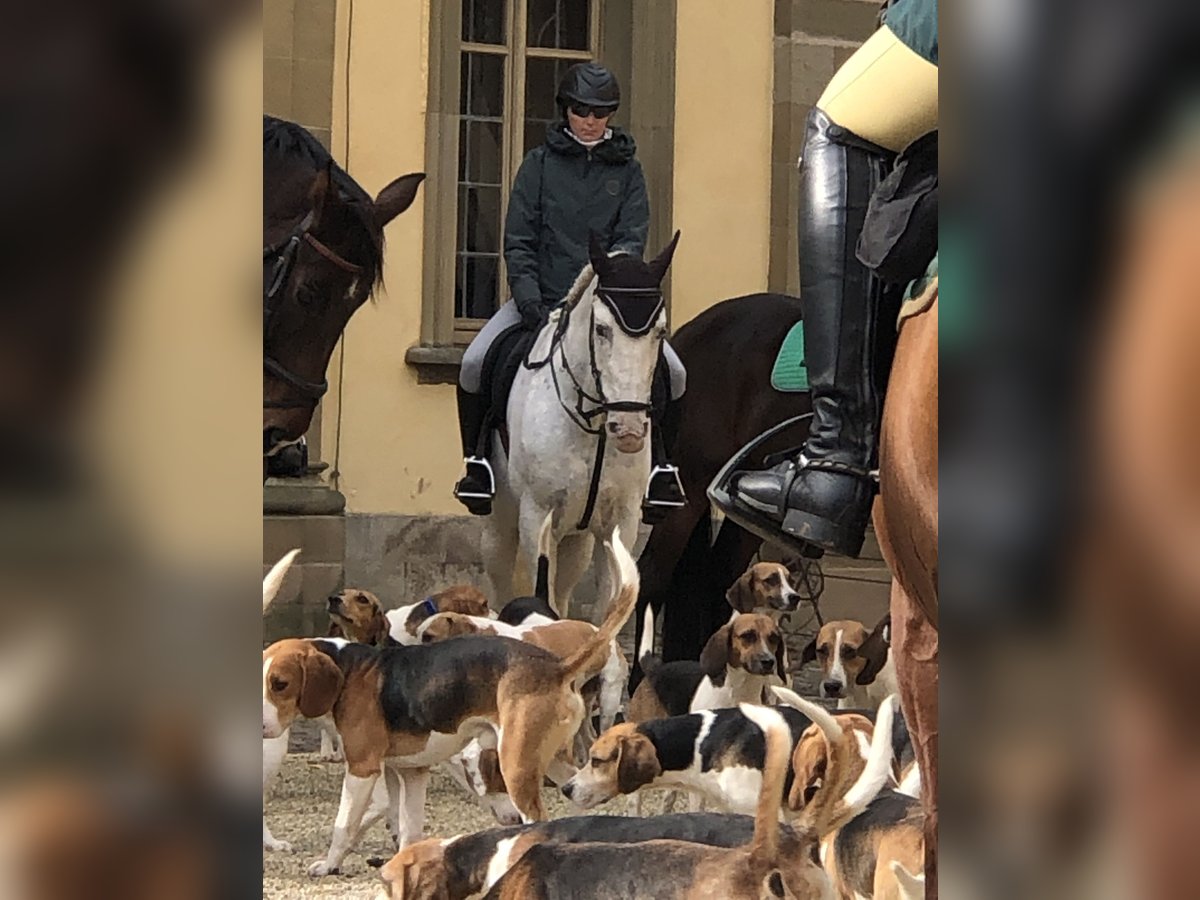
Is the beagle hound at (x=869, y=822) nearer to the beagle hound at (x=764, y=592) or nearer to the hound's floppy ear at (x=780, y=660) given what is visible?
the hound's floppy ear at (x=780, y=660)

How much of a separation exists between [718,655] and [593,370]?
0.71 metres

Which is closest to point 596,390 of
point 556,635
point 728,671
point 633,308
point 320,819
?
point 633,308

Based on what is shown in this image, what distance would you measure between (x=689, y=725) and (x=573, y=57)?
1.86 m

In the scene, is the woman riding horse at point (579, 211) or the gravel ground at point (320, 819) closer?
the gravel ground at point (320, 819)

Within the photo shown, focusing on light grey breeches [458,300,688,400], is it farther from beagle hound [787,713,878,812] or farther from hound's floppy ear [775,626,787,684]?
beagle hound [787,713,878,812]

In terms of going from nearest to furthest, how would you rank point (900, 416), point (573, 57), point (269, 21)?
point (900, 416) → point (269, 21) → point (573, 57)

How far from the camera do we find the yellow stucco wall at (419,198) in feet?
12.1

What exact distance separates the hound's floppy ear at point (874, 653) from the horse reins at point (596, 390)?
2.14 feet

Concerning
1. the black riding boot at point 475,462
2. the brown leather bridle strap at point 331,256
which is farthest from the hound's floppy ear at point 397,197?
the black riding boot at point 475,462

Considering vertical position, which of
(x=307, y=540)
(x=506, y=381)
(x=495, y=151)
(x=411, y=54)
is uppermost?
(x=411, y=54)

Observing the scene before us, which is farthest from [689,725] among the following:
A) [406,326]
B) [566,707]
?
[406,326]
